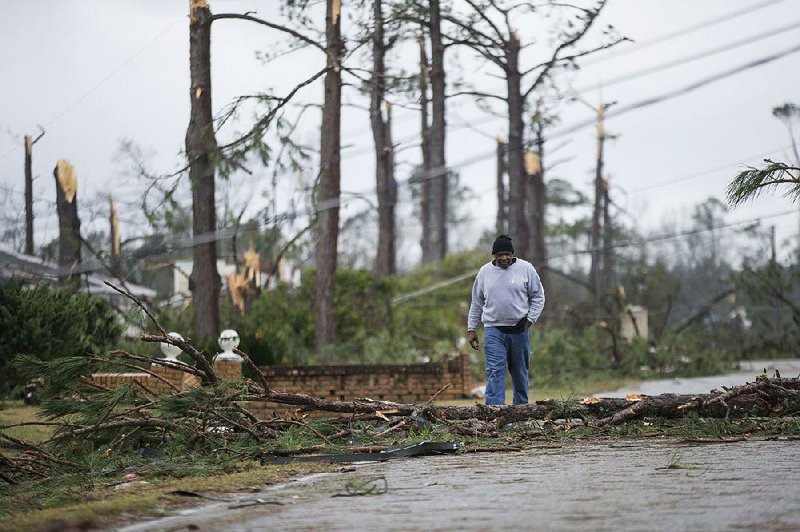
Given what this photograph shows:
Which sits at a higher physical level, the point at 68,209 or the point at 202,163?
the point at 202,163

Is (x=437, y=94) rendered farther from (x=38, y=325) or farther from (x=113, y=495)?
(x=113, y=495)

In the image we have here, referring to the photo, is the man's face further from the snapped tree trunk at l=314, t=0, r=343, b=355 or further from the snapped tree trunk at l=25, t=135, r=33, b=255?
the snapped tree trunk at l=25, t=135, r=33, b=255

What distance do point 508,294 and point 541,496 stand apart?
7127mm

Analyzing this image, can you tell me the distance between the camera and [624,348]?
31.0 metres

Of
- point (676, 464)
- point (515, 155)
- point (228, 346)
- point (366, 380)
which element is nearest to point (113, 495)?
point (676, 464)

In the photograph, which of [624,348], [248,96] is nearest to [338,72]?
[248,96]

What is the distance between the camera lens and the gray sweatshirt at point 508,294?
1407 centimetres

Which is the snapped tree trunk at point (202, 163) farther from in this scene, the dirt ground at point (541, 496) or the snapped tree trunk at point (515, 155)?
the dirt ground at point (541, 496)

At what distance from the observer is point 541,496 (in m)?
7.03

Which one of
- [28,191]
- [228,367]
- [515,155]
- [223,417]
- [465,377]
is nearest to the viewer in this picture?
[223,417]

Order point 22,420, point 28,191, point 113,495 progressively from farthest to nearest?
point 28,191 < point 22,420 < point 113,495

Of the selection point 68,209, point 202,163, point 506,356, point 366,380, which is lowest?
point 366,380

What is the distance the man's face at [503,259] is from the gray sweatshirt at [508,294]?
5cm

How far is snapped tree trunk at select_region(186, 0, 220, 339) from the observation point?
26641 mm
